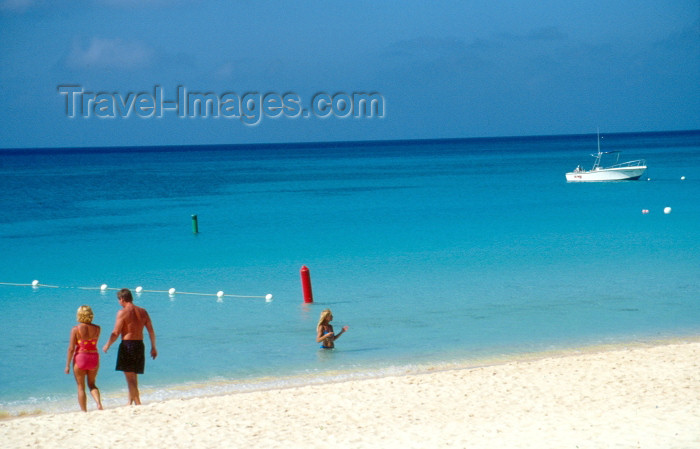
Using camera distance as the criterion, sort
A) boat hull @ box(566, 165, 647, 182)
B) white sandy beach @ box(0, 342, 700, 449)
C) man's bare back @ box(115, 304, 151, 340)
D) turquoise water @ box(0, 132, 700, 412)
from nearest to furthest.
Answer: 1. white sandy beach @ box(0, 342, 700, 449)
2. man's bare back @ box(115, 304, 151, 340)
3. turquoise water @ box(0, 132, 700, 412)
4. boat hull @ box(566, 165, 647, 182)

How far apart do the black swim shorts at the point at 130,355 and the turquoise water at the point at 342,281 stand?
1.73 m

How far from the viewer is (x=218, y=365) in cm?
1315

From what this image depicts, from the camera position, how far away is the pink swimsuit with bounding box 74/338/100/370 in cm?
941

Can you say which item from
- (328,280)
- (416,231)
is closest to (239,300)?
(328,280)

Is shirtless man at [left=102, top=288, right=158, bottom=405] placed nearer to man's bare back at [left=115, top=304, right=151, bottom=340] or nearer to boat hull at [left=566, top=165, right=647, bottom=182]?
man's bare back at [left=115, top=304, right=151, bottom=340]

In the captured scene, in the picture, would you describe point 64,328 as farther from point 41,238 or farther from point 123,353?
point 41,238

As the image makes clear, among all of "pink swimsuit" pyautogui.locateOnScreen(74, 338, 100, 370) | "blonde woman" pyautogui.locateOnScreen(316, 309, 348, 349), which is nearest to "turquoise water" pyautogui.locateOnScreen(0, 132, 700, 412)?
"blonde woman" pyautogui.locateOnScreen(316, 309, 348, 349)

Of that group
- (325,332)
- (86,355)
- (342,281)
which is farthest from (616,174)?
(86,355)

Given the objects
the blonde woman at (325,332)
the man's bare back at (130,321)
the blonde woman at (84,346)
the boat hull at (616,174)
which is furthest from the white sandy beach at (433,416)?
the boat hull at (616,174)

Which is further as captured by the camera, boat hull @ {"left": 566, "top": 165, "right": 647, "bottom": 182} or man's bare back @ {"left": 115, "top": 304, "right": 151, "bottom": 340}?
boat hull @ {"left": 566, "top": 165, "right": 647, "bottom": 182}

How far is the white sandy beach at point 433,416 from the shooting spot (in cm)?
837

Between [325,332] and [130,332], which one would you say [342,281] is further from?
[130,332]

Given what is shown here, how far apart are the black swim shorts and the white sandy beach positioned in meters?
0.49

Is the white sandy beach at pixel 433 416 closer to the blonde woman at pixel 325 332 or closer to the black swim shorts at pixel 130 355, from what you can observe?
the black swim shorts at pixel 130 355
